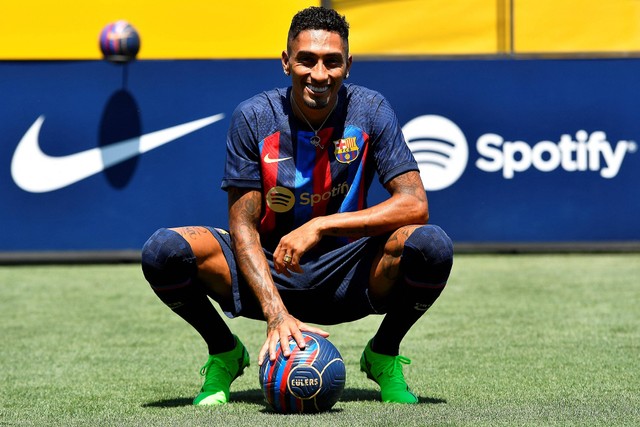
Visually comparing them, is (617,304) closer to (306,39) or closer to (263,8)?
(306,39)

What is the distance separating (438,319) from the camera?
306 inches

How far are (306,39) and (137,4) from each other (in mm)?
7550

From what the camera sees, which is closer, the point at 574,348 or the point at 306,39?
the point at 306,39

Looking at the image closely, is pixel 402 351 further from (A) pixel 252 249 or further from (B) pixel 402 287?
(A) pixel 252 249

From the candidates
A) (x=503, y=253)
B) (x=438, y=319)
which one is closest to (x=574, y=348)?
(x=438, y=319)

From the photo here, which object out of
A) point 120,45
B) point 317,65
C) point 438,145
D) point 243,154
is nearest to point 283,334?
point 243,154

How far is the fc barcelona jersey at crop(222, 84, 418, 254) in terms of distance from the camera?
4.91 m

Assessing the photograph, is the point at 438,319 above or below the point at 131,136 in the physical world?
below

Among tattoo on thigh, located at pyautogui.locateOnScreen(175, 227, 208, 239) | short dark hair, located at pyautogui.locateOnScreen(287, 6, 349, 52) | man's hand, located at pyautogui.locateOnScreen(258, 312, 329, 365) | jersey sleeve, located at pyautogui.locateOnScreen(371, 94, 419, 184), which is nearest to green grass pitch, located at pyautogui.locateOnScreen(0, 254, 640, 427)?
man's hand, located at pyautogui.locateOnScreen(258, 312, 329, 365)

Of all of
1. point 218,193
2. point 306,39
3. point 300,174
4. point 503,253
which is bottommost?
point 503,253

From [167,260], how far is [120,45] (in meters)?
6.63

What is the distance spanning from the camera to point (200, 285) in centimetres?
493

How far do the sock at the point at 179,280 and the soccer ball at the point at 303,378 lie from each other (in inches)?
19.8

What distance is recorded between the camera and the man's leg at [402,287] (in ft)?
15.3
